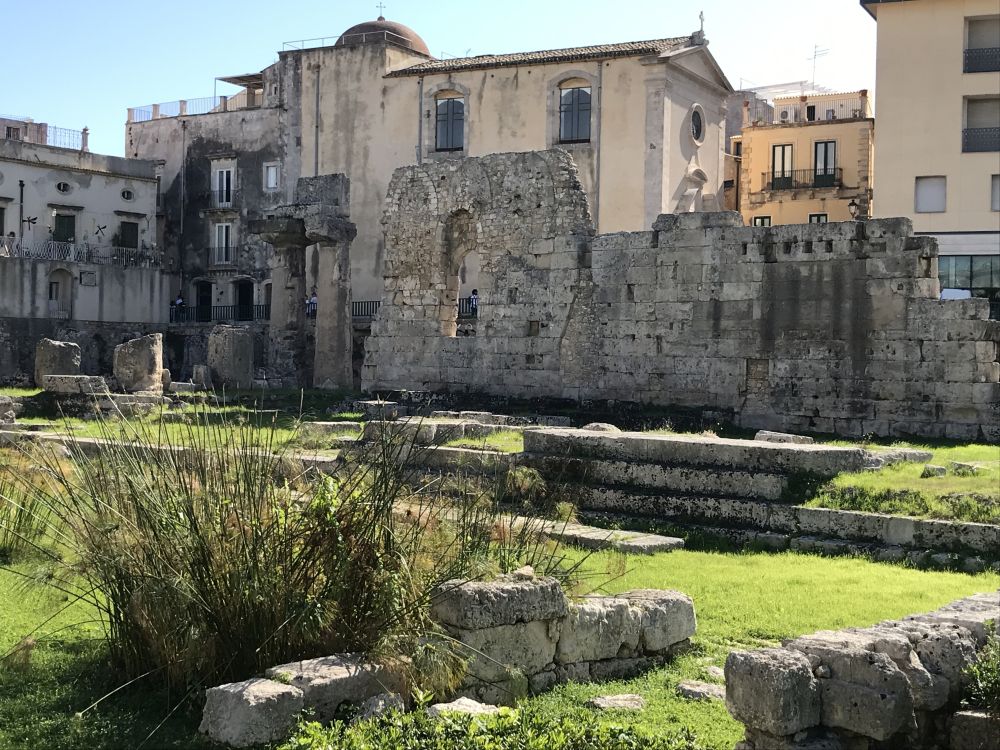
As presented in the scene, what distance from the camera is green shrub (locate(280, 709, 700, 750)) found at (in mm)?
4887

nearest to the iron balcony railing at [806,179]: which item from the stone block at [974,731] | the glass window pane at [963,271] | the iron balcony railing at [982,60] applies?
the iron balcony railing at [982,60]

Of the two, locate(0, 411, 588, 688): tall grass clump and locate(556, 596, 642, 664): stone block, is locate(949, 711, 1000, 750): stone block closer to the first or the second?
locate(556, 596, 642, 664): stone block

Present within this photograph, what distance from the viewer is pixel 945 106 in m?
31.8

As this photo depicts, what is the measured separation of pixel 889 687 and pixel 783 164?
38.5m

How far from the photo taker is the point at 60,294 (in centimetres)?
4134

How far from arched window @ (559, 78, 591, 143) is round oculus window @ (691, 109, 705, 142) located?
3.25 metres

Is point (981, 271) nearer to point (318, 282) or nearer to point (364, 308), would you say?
point (318, 282)

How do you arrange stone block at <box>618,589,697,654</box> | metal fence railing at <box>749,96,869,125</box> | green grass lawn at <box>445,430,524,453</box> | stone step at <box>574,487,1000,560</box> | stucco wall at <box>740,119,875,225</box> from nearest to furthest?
1. stone block at <box>618,589,697,654</box>
2. stone step at <box>574,487,1000,560</box>
3. green grass lawn at <box>445,430,524,453</box>
4. stucco wall at <box>740,119,875,225</box>
5. metal fence railing at <box>749,96,869,125</box>

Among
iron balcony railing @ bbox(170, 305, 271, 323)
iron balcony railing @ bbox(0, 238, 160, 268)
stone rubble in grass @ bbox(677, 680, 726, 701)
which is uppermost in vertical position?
iron balcony railing @ bbox(0, 238, 160, 268)

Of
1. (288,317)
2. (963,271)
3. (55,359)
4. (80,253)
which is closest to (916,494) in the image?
(55,359)

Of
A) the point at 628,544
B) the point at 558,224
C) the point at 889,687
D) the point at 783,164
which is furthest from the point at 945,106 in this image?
the point at 889,687

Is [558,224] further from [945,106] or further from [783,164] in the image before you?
[783,164]

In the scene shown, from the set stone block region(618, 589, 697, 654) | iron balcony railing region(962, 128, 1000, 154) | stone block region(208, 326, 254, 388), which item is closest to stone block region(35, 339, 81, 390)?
stone block region(208, 326, 254, 388)

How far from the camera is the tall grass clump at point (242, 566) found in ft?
18.8
